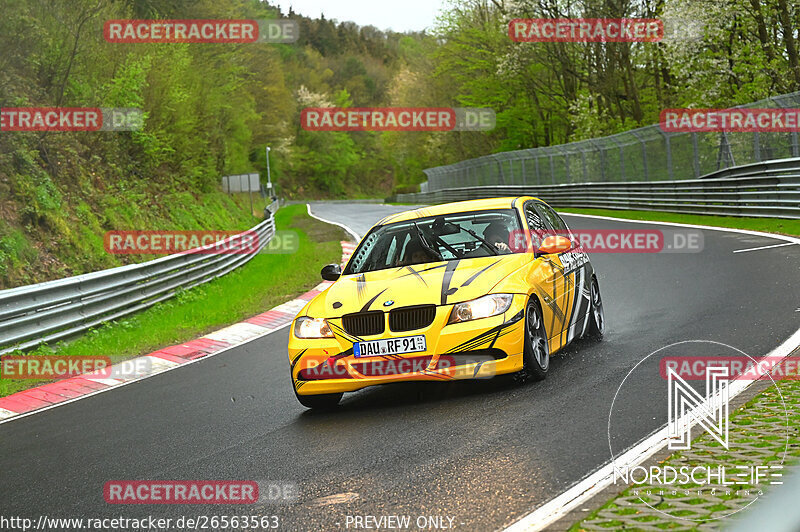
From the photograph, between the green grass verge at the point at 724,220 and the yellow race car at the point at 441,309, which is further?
the green grass verge at the point at 724,220

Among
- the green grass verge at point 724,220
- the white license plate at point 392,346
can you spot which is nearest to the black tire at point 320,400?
the white license plate at point 392,346

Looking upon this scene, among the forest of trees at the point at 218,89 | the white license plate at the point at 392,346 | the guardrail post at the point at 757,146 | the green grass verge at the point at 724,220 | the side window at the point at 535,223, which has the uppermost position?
the forest of trees at the point at 218,89

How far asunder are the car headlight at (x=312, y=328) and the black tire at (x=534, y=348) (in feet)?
5.01

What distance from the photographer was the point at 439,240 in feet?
26.9

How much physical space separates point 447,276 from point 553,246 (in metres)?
1.31

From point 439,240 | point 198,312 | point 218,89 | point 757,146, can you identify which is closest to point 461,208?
point 439,240

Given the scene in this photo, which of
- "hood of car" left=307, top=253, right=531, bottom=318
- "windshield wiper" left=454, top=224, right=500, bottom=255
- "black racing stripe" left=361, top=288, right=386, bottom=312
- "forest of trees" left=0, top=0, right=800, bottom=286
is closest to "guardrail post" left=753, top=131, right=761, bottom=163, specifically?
"forest of trees" left=0, top=0, right=800, bottom=286

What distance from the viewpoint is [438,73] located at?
62.8 metres

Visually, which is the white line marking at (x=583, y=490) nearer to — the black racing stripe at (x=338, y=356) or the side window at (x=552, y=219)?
the black racing stripe at (x=338, y=356)

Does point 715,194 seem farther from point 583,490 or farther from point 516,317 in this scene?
point 583,490

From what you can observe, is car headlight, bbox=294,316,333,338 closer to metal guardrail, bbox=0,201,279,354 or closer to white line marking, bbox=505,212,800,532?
white line marking, bbox=505,212,800,532

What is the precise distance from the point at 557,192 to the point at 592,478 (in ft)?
118

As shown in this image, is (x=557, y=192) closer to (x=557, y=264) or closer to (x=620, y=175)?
(x=620, y=175)

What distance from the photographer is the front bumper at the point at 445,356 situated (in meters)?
6.73
